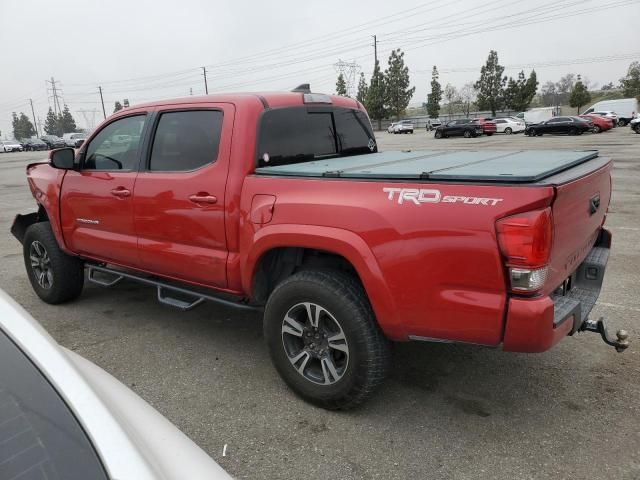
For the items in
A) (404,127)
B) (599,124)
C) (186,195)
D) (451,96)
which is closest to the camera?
(186,195)

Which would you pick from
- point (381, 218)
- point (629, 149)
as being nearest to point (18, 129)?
point (629, 149)

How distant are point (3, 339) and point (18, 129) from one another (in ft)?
449

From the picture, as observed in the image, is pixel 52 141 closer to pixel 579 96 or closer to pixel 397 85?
pixel 397 85

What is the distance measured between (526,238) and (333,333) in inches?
49.0

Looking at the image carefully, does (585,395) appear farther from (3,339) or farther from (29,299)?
(29,299)

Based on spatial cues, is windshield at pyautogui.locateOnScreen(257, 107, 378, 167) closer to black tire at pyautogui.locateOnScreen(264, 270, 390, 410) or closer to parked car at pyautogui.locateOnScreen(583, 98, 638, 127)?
black tire at pyautogui.locateOnScreen(264, 270, 390, 410)

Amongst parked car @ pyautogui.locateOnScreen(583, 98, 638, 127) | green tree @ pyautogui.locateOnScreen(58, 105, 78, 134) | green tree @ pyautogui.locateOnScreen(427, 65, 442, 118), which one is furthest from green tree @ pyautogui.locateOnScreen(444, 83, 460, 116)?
green tree @ pyautogui.locateOnScreen(58, 105, 78, 134)

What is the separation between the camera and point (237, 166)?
3299 mm

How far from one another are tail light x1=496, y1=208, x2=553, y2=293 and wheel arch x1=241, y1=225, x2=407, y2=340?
25.3 inches

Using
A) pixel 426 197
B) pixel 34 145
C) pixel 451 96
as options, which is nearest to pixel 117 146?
pixel 426 197

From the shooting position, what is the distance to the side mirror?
432 cm

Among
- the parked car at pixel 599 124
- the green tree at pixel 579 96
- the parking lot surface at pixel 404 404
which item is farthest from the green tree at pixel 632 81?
the parking lot surface at pixel 404 404

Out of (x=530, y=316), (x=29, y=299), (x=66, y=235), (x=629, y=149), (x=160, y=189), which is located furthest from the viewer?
(x=629, y=149)

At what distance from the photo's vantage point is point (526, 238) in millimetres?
2225
